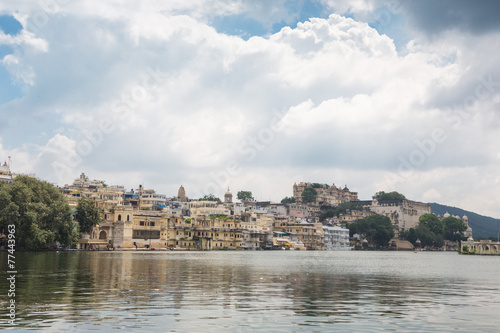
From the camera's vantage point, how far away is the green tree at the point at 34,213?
6706cm

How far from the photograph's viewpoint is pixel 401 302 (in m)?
23.7

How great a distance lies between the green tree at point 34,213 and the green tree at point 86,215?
17428 millimetres

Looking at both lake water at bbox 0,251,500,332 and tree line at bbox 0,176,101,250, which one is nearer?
lake water at bbox 0,251,500,332

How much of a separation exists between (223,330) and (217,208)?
133 m

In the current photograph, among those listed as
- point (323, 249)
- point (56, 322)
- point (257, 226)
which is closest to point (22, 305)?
point (56, 322)

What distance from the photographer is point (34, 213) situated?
226 ft

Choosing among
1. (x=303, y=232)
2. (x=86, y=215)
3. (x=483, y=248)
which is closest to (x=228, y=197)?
(x=303, y=232)

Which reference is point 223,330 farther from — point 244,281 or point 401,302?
point 244,281

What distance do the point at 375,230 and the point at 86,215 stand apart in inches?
4380

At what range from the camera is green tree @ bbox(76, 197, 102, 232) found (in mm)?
95312

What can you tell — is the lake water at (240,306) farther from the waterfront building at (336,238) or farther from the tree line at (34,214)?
the waterfront building at (336,238)

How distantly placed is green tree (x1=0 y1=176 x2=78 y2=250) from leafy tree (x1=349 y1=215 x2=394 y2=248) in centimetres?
12445

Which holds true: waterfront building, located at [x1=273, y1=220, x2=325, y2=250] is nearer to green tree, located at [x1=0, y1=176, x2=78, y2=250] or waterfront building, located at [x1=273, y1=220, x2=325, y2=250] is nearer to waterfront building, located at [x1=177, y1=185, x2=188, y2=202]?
waterfront building, located at [x1=177, y1=185, x2=188, y2=202]

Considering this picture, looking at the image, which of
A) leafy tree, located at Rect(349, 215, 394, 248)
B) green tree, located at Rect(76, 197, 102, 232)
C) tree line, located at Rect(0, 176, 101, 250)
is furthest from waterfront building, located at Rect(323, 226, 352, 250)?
tree line, located at Rect(0, 176, 101, 250)
